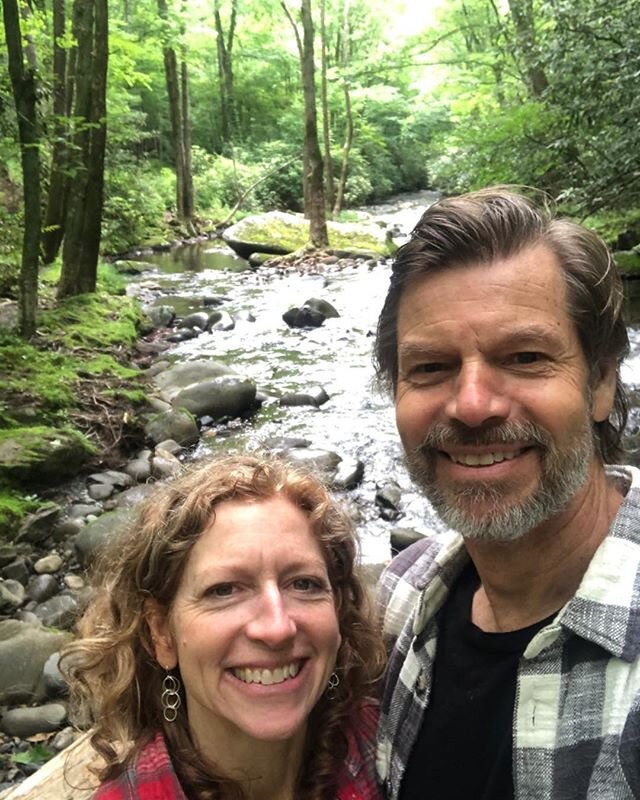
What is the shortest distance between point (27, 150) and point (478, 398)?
7284 mm

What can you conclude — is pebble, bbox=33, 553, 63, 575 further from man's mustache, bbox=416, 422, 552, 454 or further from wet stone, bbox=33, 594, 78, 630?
man's mustache, bbox=416, 422, 552, 454

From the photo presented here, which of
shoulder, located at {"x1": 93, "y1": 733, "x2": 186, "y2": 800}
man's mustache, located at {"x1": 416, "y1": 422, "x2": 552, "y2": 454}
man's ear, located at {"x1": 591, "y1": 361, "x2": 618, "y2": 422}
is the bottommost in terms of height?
shoulder, located at {"x1": 93, "y1": 733, "x2": 186, "y2": 800}

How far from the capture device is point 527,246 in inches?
67.1

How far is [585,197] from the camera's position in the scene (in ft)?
25.3

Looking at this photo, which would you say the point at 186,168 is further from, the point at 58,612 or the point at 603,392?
the point at 603,392

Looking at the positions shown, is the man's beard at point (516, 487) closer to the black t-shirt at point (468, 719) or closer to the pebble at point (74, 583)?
the black t-shirt at point (468, 719)

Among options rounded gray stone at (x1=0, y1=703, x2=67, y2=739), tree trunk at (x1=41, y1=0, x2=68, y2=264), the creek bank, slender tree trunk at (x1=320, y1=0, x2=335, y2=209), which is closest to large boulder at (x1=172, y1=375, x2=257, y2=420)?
the creek bank

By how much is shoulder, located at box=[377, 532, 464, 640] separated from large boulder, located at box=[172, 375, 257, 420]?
5589mm

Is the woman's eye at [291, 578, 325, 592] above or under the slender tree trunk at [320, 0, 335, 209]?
under

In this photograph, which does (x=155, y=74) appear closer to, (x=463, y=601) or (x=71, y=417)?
(x=71, y=417)

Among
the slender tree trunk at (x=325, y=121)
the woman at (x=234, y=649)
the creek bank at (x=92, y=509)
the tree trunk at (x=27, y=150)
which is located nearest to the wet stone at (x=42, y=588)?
the creek bank at (x=92, y=509)

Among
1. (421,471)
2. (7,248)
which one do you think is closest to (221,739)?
(421,471)

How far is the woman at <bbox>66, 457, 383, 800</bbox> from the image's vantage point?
1657 mm

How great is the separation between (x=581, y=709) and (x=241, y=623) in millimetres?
740
